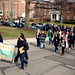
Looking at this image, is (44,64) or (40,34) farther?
(40,34)

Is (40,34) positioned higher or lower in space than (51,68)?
higher

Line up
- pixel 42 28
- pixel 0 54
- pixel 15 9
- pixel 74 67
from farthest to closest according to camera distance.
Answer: pixel 15 9
pixel 42 28
pixel 0 54
pixel 74 67

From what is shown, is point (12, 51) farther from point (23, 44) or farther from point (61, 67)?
point (61, 67)

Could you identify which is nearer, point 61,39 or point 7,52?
point 7,52

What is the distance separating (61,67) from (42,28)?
21133 mm

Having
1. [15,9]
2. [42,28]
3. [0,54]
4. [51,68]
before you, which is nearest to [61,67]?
[51,68]

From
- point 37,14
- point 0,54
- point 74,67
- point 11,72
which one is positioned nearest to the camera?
point 11,72

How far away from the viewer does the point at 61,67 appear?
790cm

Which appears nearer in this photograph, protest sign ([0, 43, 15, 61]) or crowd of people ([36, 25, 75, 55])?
protest sign ([0, 43, 15, 61])

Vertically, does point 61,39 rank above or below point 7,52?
above

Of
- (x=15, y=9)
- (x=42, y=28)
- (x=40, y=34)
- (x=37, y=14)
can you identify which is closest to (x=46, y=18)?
(x=37, y=14)

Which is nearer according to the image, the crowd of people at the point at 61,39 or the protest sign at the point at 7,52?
the protest sign at the point at 7,52

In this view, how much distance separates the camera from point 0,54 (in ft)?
28.2

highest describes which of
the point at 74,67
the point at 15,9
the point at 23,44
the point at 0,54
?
the point at 15,9
